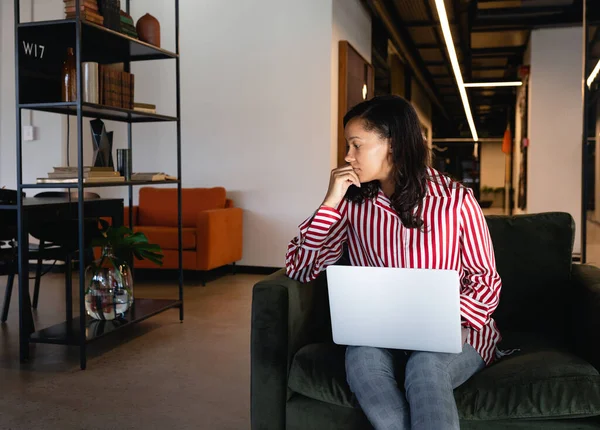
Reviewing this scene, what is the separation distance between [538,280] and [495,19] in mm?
6341

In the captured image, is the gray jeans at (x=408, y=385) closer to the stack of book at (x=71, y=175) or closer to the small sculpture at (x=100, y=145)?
the stack of book at (x=71, y=175)

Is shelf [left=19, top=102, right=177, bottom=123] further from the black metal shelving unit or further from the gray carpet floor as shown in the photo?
the gray carpet floor

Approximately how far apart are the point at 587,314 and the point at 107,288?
2634mm

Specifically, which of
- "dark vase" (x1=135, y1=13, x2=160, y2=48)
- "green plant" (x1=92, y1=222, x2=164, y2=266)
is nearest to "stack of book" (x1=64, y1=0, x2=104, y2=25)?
"dark vase" (x1=135, y1=13, x2=160, y2=48)

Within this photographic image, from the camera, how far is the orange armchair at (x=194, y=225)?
5891 millimetres

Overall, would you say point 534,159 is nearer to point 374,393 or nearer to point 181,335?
point 181,335

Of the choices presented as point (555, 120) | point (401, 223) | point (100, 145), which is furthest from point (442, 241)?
point (555, 120)

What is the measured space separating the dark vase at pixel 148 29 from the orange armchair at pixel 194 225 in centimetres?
203

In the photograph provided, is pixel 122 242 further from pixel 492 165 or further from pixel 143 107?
pixel 492 165

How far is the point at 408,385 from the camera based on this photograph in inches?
65.9

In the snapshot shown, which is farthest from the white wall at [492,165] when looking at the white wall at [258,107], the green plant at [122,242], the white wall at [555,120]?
the green plant at [122,242]

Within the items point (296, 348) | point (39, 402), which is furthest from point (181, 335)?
point (296, 348)

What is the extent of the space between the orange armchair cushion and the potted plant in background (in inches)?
101

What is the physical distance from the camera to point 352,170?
2.03 m
